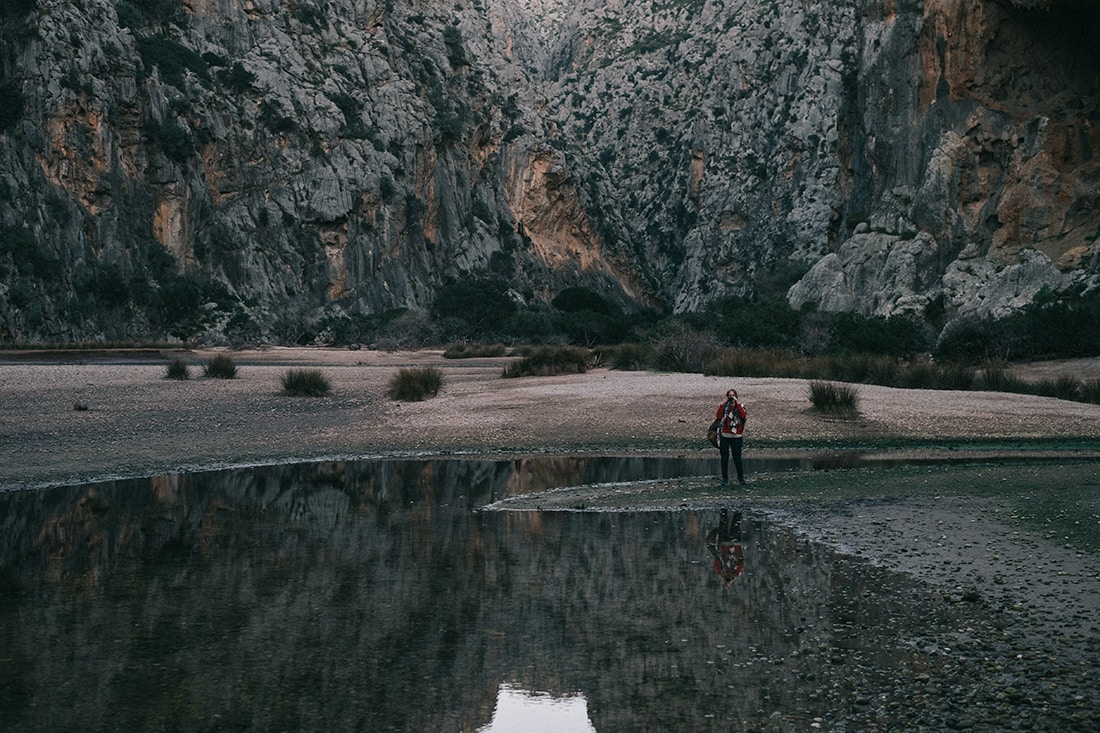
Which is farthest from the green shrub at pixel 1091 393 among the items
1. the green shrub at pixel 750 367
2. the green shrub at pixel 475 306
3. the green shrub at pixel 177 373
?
the green shrub at pixel 475 306

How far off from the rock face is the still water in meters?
38.4

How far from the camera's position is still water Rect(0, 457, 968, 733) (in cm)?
660

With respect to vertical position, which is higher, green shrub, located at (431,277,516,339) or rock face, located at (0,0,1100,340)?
rock face, located at (0,0,1100,340)

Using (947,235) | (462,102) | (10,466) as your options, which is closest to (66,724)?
(10,466)

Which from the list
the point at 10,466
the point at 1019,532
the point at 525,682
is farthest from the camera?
the point at 10,466

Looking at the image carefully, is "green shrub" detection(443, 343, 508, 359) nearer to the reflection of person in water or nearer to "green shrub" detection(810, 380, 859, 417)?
"green shrub" detection(810, 380, 859, 417)

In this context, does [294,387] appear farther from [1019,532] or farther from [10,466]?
[1019,532]

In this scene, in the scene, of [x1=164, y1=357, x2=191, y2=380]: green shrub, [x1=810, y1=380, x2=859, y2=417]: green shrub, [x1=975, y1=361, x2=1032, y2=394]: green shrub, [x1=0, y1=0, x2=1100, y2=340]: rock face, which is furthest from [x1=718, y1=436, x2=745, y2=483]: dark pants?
[x1=0, y1=0, x2=1100, y2=340]: rock face

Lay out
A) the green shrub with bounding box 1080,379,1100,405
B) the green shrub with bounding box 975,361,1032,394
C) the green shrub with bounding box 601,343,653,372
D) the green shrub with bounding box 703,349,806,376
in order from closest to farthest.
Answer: the green shrub with bounding box 1080,379,1100,405 → the green shrub with bounding box 975,361,1032,394 → the green shrub with bounding box 703,349,806,376 → the green shrub with bounding box 601,343,653,372

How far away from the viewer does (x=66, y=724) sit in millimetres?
6301

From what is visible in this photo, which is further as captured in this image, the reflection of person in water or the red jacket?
the red jacket

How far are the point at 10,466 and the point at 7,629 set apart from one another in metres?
10.1

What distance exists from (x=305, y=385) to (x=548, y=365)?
12463 millimetres

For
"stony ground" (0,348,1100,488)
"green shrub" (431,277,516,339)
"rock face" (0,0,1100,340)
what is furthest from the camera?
"green shrub" (431,277,516,339)
